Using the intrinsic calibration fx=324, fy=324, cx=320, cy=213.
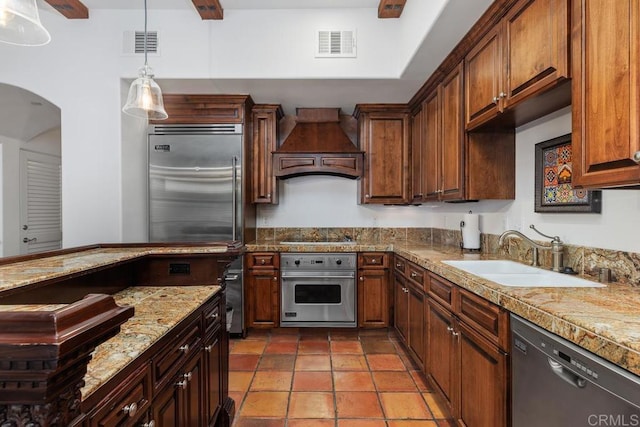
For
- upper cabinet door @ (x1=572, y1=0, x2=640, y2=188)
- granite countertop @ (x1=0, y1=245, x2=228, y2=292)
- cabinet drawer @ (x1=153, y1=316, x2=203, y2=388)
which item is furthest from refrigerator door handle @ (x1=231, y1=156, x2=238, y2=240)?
upper cabinet door @ (x1=572, y1=0, x2=640, y2=188)

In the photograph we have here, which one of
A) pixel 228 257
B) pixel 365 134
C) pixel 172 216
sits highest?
pixel 365 134

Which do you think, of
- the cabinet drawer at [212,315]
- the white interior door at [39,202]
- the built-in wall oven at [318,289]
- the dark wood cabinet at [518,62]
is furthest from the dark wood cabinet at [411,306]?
the white interior door at [39,202]

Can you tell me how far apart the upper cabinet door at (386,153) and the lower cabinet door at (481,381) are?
2.06 metres

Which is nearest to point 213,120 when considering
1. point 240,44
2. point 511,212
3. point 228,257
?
point 240,44

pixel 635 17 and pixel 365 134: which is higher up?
pixel 365 134

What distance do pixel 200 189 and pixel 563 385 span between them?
10.2 ft

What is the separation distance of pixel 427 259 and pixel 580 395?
1.36 meters

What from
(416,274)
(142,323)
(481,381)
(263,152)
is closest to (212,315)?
(142,323)

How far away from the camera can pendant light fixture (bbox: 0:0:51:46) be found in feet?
4.17

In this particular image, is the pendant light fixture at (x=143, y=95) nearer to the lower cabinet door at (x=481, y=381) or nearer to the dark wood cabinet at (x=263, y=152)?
the dark wood cabinet at (x=263, y=152)

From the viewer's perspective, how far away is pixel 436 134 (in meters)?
2.91

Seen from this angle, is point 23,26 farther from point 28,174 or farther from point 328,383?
point 28,174

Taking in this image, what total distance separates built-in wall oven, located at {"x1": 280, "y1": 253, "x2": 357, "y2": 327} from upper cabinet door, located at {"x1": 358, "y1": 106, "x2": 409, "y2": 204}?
0.87 m

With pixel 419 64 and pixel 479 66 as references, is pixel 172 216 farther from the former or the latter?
pixel 479 66
